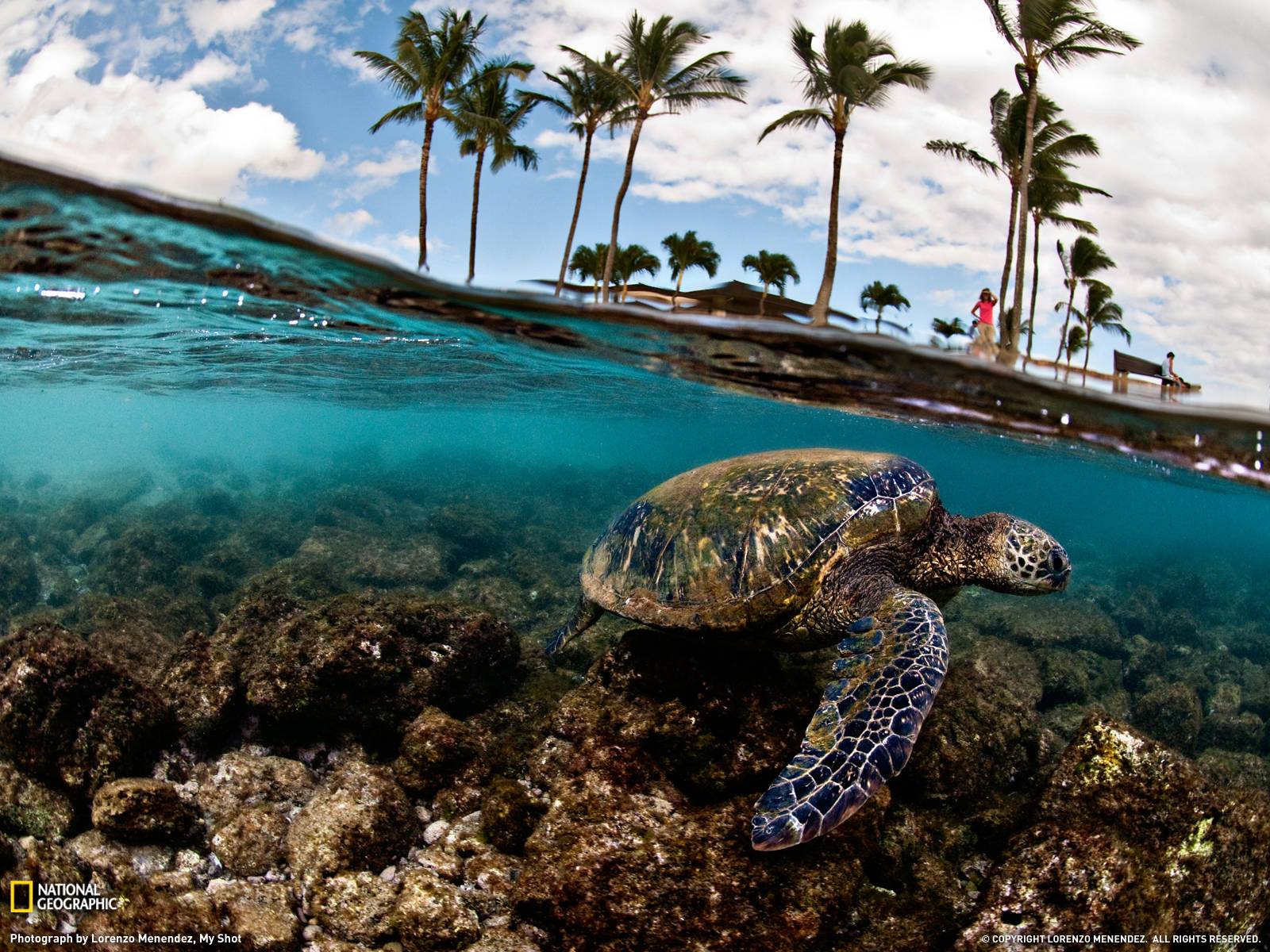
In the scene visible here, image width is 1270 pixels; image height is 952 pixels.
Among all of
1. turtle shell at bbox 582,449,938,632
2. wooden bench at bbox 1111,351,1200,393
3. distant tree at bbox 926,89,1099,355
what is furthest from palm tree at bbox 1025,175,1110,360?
turtle shell at bbox 582,449,938,632

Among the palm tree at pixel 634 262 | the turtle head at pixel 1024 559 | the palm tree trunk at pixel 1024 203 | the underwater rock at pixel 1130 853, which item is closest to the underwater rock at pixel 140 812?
the underwater rock at pixel 1130 853

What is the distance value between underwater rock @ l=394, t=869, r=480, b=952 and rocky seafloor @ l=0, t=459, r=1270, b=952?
0.01 metres

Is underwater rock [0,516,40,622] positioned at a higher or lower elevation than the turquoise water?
lower

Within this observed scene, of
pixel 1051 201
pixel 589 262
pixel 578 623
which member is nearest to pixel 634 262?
pixel 589 262

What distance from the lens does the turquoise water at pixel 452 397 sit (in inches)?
368

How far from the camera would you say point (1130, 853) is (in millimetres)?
3656

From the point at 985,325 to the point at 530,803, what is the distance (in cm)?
1142

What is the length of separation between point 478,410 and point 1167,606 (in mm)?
31784

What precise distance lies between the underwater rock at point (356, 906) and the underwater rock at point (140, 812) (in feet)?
4.07

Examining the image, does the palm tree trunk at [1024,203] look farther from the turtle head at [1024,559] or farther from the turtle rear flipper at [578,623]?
the turtle rear flipper at [578,623]

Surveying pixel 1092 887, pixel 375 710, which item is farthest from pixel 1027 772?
pixel 375 710

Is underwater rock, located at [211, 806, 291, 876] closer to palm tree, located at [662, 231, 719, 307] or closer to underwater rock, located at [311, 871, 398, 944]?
underwater rock, located at [311, 871, 398, 944]

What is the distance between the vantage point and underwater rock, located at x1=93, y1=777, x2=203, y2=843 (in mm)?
4332

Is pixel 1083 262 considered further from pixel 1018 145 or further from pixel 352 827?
pixel 352 827
